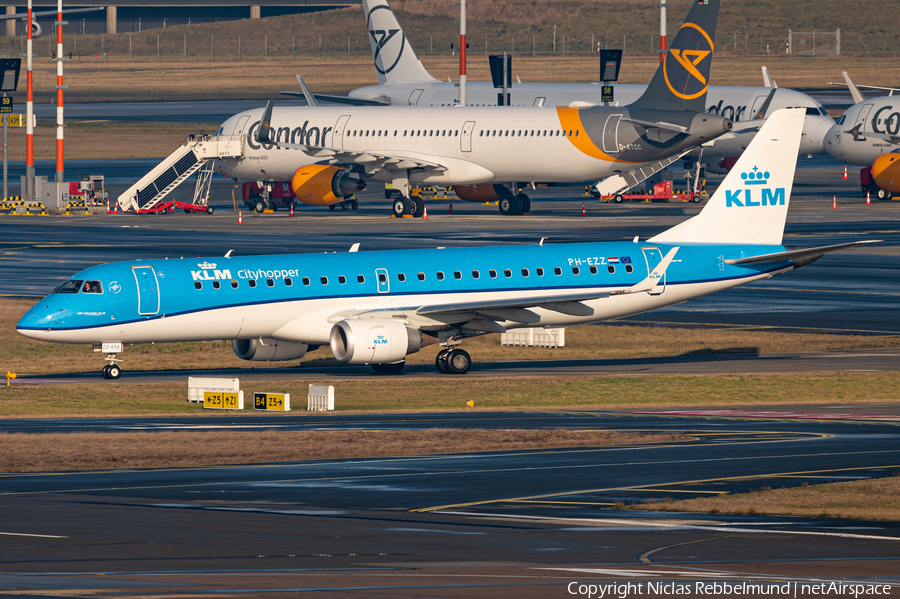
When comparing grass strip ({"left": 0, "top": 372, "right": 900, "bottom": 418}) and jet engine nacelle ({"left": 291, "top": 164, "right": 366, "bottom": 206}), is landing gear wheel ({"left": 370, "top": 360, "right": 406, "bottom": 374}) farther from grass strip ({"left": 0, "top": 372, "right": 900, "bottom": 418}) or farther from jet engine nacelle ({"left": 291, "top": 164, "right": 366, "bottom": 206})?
jet engine nacelle ({"left": 291, "top": 164, "right": 366, "bottom": 206})

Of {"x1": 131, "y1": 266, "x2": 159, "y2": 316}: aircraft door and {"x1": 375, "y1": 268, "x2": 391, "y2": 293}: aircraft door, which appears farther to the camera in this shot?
{"x1": 375, "y1": 268, "x2": 391, "y2": 293}: aircraft door

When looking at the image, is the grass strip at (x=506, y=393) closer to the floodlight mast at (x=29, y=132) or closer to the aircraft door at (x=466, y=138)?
the aircraft door at (x=466, y=138)

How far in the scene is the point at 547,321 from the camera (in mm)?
50312

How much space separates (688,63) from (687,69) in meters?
0.35

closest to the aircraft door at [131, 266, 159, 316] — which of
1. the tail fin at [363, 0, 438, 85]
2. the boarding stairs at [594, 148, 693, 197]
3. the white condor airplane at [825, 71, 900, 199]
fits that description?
the boarding stairs at [594, 148, 693, 197]

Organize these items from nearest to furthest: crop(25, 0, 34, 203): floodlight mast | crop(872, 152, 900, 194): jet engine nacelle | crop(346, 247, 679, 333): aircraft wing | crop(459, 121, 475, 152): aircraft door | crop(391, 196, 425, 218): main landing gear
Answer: crop(346, 247, 679, 333): aircraft wing
crop(391, 196, 425, 218): main landing gear
crop(459, 121, 475, 152): aircraft door
crop(25, 0, 34, 203): floodlight mast
crop(872, 152, 900, 194): jet engine nacelle

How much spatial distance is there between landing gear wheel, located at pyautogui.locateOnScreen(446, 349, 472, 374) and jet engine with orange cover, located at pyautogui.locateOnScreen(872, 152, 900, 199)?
57961 millimetres

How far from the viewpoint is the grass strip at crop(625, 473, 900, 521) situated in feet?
82.2

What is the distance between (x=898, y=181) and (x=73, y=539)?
84.5 metres

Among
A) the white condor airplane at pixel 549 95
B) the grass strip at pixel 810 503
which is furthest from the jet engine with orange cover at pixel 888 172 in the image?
the grass strip at pixel 810 503

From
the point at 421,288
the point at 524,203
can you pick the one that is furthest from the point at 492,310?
the point at 524,203

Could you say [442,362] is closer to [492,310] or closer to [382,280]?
[492,310]

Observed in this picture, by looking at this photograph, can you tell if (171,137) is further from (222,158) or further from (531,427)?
(531,427)

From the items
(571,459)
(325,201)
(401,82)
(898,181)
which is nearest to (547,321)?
(571,459)
